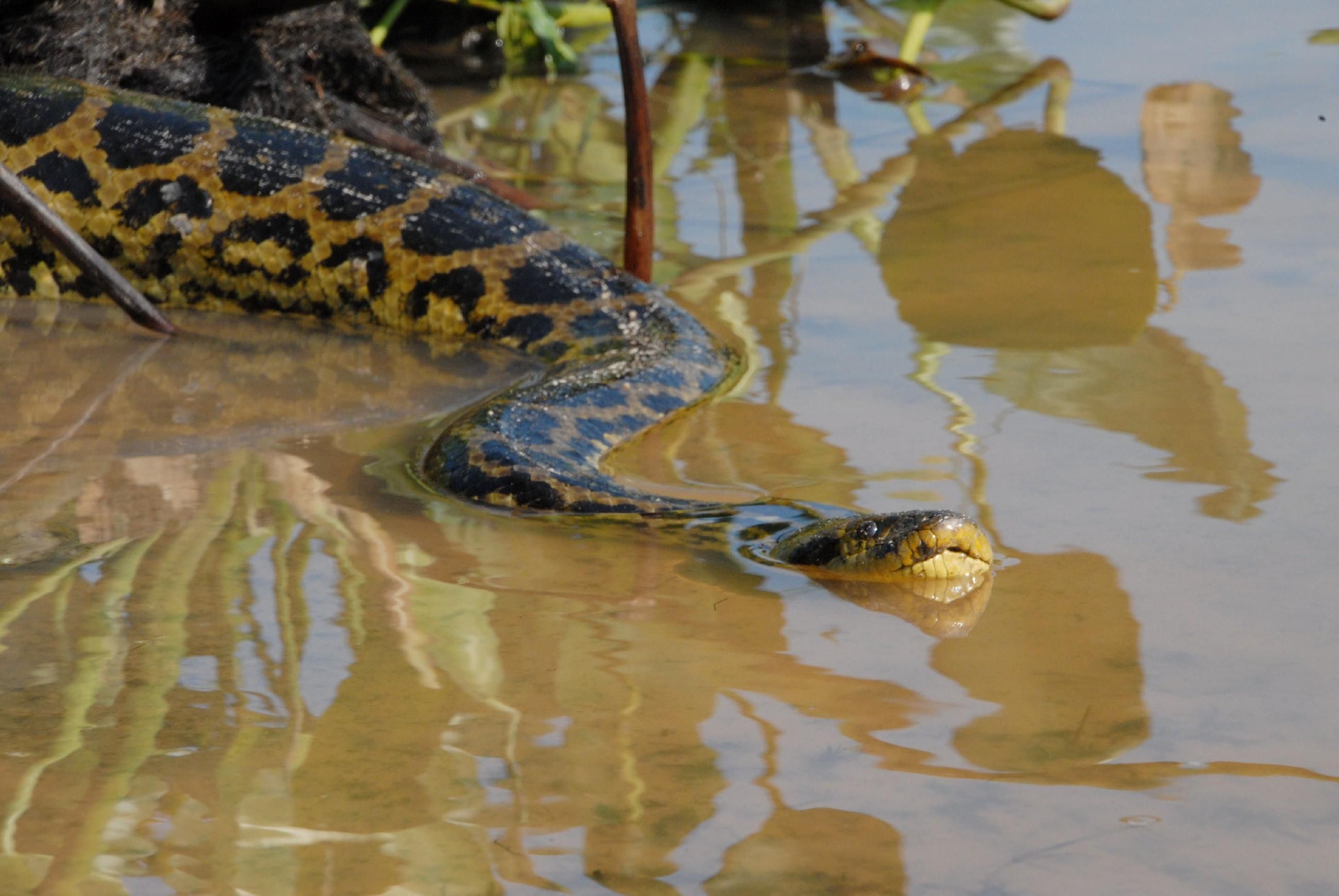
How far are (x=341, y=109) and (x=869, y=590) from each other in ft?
15.8

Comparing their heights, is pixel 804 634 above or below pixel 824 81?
below

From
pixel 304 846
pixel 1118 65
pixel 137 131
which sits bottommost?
pixel 304 846

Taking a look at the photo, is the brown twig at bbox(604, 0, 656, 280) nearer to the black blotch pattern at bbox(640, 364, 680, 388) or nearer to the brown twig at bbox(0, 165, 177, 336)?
the black blotch pattern at bbox(640, 364, 680, 388)

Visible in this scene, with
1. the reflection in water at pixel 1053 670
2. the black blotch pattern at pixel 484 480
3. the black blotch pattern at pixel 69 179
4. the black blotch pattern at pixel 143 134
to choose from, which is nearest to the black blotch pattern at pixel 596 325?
the black blotch pattern at pixel 484 480

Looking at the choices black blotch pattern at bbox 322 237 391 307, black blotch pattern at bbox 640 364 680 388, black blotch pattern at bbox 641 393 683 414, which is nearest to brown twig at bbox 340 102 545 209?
black blotch pattern at bbox 322 237 391 307

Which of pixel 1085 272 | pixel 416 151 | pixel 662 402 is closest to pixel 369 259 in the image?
pixel 416 151

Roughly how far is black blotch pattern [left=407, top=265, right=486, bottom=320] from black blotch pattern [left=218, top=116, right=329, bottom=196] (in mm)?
695

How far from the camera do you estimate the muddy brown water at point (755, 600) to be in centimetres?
263

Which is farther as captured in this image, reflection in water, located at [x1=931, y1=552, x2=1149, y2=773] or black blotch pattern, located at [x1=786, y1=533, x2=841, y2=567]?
black blotch pattern, located at [x1=786, y1=533, x2=841, y2=567]

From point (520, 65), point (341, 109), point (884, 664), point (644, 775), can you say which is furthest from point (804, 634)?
point (520, 65)

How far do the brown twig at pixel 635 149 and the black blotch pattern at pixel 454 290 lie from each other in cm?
59

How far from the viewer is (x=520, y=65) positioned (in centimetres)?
1044

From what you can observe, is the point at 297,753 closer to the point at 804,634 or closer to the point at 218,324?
the point at 804,634

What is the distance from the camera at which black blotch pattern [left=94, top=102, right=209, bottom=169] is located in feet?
20.6
